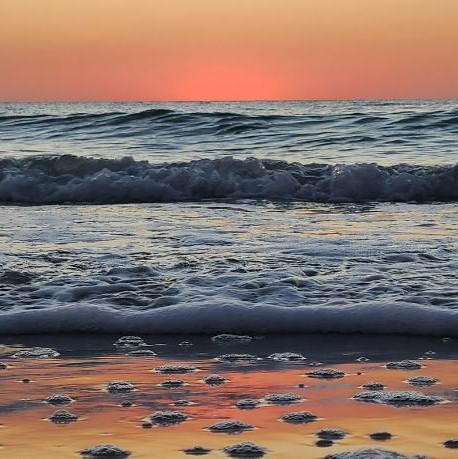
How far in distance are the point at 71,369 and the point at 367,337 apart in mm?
1348

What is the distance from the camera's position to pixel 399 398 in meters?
3.50

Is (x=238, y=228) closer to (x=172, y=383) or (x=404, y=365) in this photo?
(x=404, y=365)

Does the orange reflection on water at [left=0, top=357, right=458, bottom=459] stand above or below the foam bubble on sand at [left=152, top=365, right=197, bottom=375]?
below

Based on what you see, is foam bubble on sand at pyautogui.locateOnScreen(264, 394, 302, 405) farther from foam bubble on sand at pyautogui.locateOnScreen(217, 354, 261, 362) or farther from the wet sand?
foam bubble on sand at pyautogui.locateOnScreen(217, 354, 261, 362)

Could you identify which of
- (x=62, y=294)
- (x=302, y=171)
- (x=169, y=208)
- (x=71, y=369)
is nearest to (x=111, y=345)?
(x=71, y=369)

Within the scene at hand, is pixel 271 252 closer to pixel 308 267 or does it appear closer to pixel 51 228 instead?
pixel 308 267

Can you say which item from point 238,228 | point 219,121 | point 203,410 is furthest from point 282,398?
point 219,121

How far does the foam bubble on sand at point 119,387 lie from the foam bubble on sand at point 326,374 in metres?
0.69

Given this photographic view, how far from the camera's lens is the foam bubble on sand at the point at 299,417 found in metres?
3.26

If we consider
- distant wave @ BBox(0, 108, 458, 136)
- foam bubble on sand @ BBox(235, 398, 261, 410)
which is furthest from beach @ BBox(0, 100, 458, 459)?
distant wave @ BBox(0, 108, 458, 136)

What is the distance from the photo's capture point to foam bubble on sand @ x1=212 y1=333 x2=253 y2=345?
4.47 m

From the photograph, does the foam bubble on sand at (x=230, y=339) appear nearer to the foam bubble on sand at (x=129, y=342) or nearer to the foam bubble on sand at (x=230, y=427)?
the foam bubble on sand at (x=129, y=342)

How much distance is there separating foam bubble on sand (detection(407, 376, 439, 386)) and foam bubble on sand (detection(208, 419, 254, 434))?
800mm

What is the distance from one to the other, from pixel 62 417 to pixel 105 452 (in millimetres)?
414
